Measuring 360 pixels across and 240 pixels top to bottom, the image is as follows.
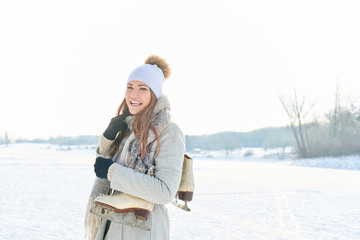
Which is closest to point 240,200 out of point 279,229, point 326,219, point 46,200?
point 326,219

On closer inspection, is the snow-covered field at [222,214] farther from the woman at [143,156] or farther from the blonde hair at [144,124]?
the blonde hair at [144,124]

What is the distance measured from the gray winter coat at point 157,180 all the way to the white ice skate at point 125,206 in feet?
0.12

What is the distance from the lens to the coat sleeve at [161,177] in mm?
1605

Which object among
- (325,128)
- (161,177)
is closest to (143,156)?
(161,177)

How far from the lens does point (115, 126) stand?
1920mm

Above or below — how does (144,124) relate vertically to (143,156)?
above

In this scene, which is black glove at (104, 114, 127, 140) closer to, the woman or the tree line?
the woman

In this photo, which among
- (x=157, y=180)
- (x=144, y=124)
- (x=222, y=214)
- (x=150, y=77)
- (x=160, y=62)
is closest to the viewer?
(x=157, y=180)

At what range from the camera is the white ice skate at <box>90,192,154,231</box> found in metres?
1.64

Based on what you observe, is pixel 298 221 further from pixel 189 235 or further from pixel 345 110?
pixel 345 110

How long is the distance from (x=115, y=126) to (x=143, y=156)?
310 millimetres

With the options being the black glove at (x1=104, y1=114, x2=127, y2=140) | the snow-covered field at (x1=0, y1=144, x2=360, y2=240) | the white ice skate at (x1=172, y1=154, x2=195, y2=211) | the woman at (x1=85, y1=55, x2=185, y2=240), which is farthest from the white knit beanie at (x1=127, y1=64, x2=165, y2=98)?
the snow-covered field at (x1=0, y1=144, x2=360, y2=240)

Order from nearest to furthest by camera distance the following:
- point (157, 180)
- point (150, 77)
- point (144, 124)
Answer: point (157, 180) < point (144, 124) < point (150, 77)

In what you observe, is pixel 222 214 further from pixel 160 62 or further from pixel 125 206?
pixel 125 206
